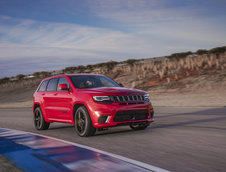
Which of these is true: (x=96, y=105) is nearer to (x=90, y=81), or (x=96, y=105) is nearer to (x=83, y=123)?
(x=83, y=123)

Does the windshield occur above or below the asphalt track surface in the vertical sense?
above

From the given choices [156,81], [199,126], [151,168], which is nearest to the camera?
[151,168]

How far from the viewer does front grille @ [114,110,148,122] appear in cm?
910

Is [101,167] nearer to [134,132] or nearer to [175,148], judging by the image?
[175,148]

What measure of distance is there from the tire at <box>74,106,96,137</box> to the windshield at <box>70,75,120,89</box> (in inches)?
35.6

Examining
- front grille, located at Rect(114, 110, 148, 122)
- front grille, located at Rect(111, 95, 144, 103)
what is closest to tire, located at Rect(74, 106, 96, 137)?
front grille, located at Rect(114, 110, 148, 122)

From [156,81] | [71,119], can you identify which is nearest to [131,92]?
[71,119]

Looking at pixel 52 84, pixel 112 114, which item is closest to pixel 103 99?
pixel 112 114

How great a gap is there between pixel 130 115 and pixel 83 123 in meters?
1.23

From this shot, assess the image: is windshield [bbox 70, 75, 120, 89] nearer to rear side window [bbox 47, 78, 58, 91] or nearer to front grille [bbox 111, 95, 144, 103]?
rear side window [bbox 47, 78, 58, 91]

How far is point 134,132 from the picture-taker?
9992mm

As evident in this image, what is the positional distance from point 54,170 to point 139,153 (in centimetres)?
185

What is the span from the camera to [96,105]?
9.09 m

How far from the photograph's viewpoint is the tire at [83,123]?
9.22m
